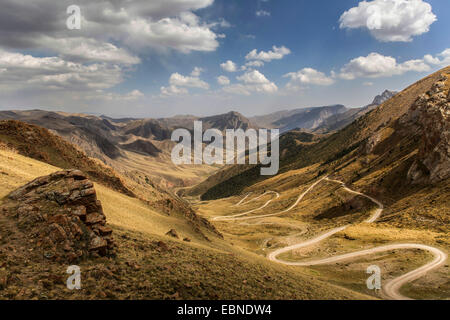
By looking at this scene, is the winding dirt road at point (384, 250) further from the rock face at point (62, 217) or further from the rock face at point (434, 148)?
the rock face at point (62, 217)

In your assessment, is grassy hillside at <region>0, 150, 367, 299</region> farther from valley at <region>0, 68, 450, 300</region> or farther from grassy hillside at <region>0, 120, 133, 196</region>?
grassy hillside at <region>0, 120, 133, 196</region>

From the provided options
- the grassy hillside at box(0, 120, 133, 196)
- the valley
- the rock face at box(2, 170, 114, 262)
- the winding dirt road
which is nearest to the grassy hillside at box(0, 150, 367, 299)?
the valley

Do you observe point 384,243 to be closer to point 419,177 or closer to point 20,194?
point 419,177

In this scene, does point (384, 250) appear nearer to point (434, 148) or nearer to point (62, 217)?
point (434, 148)

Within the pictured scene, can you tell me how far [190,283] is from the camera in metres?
16.2

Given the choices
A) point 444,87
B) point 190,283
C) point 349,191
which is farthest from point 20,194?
point 444,87

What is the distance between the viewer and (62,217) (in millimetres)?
17047

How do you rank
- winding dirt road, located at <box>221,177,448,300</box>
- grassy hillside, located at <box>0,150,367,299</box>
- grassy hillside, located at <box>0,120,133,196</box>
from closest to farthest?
1. grassy hillside, located at <box>0,150,367,299</box>
2. winding dirt road, located at <box>221,177,448,300</box>
3. grassy hillside, located at <box>0,120,133,196</box>

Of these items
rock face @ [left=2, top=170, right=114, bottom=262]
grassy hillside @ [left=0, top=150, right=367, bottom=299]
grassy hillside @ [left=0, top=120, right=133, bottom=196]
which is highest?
grassy hillside @ [left=0, top=120, right=133, bottom=196]

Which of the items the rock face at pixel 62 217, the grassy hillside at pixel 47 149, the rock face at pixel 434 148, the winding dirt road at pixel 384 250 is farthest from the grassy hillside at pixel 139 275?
the rock face at pixel 434 148

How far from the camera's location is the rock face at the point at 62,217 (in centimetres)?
1591

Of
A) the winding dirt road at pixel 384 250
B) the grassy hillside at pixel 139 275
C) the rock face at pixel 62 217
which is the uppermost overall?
the rock face at pixel 62 217

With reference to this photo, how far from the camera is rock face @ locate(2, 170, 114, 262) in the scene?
1591 cm
